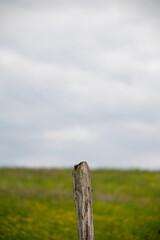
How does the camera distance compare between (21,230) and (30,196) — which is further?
(30,196)

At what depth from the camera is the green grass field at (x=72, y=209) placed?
17422 mm

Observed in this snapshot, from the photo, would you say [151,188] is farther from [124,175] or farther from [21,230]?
[21,230]

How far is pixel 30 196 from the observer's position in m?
25.8

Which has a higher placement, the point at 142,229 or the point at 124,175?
the point at 124,175

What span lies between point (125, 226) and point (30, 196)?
937cm

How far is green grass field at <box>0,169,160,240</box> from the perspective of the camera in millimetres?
17422

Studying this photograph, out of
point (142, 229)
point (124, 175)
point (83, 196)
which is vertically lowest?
point (142, 229)

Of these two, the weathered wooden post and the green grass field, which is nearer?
the weathered wooden post

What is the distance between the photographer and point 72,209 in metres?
22.6

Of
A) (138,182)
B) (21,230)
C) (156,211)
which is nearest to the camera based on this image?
(21,230)

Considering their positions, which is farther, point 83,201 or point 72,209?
point 72,209

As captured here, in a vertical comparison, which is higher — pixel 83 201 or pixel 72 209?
pixel 83 201

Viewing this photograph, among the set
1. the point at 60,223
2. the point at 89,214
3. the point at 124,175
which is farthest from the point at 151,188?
the point at 89,214

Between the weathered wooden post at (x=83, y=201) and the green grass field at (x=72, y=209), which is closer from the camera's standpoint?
the weathered wooden post at (x=83, y=201)
